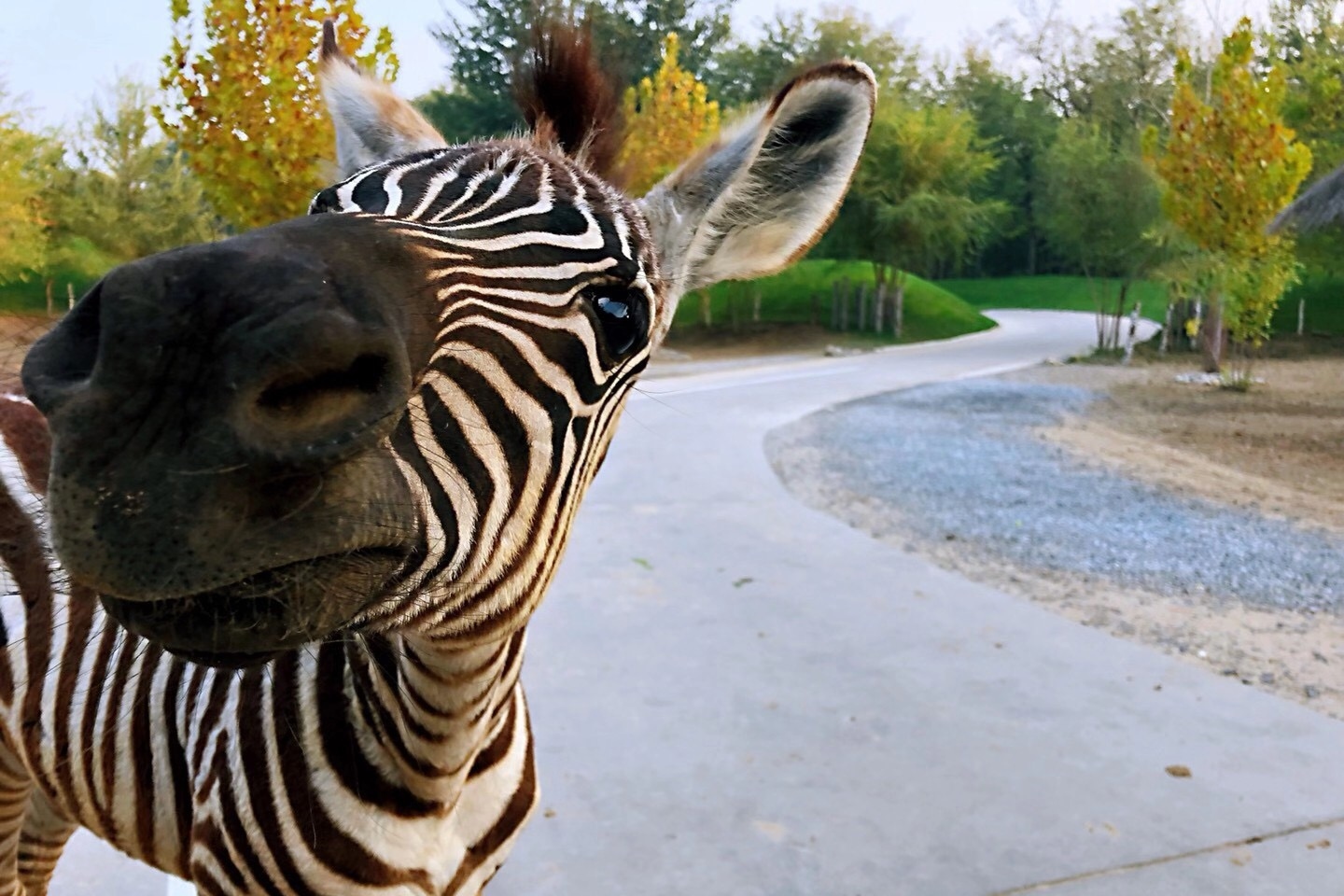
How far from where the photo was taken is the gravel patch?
5.69 metres

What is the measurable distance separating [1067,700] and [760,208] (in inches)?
113

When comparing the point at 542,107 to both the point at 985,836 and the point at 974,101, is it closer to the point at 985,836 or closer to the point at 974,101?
the point at 985,836

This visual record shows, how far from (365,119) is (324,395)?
1322mm

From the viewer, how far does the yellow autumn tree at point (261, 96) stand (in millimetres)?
7848

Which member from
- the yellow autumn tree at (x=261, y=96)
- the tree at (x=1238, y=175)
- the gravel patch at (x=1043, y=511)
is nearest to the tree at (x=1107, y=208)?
the tree at (x=1238, y=175)

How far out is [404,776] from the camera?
1.50 m

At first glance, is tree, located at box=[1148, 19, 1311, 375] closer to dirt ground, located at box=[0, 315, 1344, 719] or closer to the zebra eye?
dirt ground, located at box=[0, 315, 1344, 719]

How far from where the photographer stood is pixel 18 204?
17172 millimetres

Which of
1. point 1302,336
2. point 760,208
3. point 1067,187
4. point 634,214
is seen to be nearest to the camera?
point 634,214

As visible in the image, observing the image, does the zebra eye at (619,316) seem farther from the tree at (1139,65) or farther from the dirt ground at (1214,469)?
the tree at (1139,65)

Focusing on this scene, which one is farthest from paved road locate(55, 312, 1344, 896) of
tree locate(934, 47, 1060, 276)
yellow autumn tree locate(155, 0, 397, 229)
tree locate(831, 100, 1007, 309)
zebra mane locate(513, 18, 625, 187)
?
tree locate(934, 47, 1060, 276)

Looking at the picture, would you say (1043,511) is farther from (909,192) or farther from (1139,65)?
(1139,65)

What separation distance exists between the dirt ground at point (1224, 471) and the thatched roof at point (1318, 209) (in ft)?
8.67

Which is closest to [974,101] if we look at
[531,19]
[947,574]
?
[947,574]
